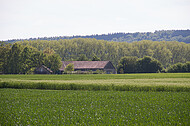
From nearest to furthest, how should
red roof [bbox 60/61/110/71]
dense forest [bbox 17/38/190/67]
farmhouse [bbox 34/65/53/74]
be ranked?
farmhouse [bbox 34/65/53/74] < red roof [bbox 60/61/110/71] < dense forest [bbox 17/38/190/67]

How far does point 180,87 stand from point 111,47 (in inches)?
4756

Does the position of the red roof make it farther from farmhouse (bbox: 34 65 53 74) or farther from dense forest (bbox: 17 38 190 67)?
dense forest (bbox: 17 38 190 67)

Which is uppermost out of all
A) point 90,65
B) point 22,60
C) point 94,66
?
point 22,60

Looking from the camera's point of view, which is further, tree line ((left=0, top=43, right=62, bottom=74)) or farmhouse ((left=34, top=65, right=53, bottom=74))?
farmhouse ((left=34, top=65, right=53, bottom=74))

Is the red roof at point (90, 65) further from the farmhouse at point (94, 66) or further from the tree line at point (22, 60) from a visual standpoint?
the tree line at point (22, 60)

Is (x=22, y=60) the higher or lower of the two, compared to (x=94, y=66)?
higher

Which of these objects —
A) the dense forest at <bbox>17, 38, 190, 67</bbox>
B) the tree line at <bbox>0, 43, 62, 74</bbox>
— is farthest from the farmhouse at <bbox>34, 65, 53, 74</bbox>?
the dense forest at <bbox>17, 38, 190, 67</bbox>

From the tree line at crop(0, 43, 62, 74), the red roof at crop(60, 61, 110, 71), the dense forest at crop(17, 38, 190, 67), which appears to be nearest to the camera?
the tree line at crop(0, 43, 62, 74)

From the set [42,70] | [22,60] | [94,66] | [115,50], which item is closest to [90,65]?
[94,66]

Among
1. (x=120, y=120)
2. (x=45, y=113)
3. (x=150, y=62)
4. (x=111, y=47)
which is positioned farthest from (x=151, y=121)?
(x=111, y=47)

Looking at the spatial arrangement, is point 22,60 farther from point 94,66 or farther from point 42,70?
point 94,66

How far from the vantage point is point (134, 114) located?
53.9 ft

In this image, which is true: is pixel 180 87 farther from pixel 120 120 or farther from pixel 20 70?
pixel 20 70

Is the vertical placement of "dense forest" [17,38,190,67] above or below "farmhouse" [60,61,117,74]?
above
